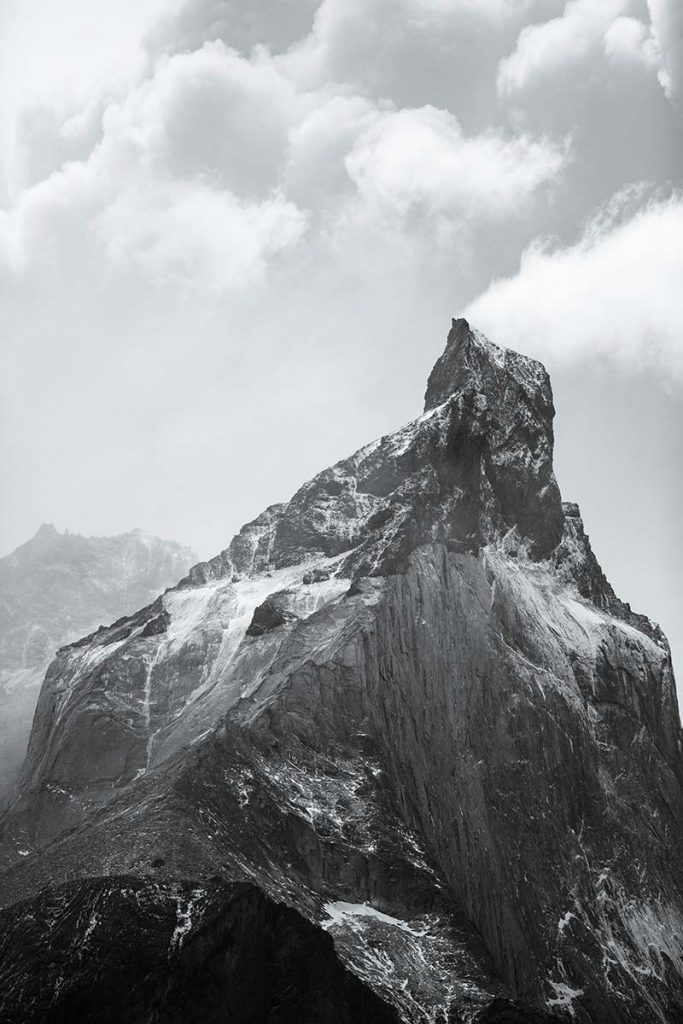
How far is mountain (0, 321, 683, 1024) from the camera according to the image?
80188 mm

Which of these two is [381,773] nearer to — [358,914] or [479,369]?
[358,914]

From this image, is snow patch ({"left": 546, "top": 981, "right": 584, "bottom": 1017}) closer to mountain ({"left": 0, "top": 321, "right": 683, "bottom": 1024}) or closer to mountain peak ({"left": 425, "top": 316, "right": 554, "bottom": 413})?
mountain ({"left": 0, "top": 321, "right": 683, "bottom": 1024})

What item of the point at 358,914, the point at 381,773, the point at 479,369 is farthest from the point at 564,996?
the point at 479,369

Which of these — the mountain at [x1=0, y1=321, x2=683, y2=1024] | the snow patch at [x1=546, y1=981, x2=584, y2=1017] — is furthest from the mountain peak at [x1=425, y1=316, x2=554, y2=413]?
the snow patch at [x1=546, y1=981, x2=584, y2=1017]

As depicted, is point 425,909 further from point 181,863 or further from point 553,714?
point 553,714

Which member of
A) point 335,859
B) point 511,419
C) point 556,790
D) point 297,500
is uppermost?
point 511,419

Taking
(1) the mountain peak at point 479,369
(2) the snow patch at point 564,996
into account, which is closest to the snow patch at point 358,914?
(2) the snow patch at point 564,996

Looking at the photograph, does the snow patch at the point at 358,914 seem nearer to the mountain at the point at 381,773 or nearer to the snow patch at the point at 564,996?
the mountain at the point at 381,773

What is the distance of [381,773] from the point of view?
364 feet

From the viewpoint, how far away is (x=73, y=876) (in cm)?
8525

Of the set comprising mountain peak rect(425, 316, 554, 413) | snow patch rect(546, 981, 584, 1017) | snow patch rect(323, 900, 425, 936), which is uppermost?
mountain peak rect(425, 316, 554, 413)

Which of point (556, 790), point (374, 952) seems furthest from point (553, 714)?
point (374, 952)

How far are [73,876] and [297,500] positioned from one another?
93719mm

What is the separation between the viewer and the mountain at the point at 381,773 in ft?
263
